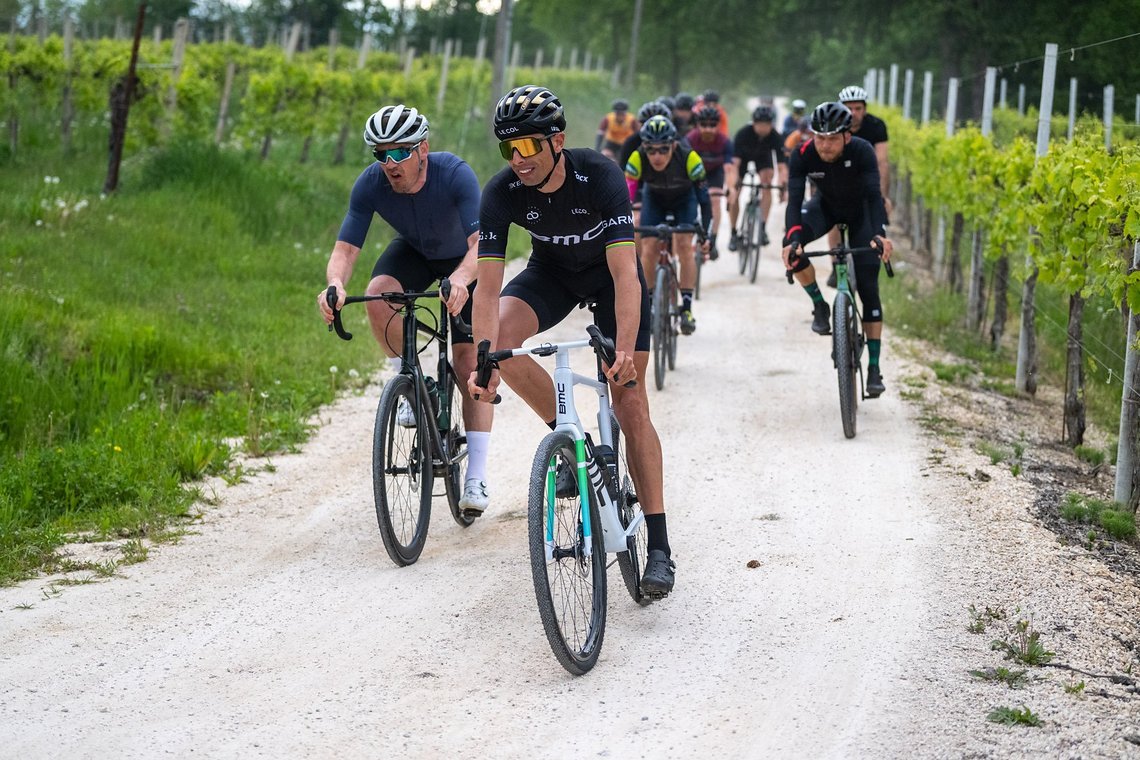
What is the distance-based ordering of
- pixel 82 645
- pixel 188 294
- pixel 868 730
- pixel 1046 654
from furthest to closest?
pixel 188 294 < pixel 82 645 < pixel 1046 654 < pixel 868 730

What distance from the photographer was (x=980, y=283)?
13336 mm

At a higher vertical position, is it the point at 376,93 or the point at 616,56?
the point at 616,56

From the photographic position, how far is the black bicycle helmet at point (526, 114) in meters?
5.17

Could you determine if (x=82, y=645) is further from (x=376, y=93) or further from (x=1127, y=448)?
(x=376, y=93)

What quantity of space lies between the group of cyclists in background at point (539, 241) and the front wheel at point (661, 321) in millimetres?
1407

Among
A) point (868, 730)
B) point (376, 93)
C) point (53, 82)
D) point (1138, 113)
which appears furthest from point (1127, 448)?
point (376, 93)

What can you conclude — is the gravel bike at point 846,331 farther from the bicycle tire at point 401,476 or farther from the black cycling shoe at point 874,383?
the bicycle tire at point 401,476

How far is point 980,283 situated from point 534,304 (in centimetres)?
869

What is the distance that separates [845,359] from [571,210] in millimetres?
3921

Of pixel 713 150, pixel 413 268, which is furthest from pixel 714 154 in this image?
pixel 413 268

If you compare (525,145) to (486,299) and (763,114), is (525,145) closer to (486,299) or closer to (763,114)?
(486,299)

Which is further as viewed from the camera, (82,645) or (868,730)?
(82,645)

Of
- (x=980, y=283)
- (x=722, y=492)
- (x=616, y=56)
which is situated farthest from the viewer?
(x=616, y=56)

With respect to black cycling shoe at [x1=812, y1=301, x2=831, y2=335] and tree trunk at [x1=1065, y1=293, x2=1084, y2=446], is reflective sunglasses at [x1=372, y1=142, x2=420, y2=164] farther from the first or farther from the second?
tree trunk at [x1=1065, y1=293, x2=1084, y2=446]
